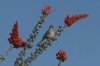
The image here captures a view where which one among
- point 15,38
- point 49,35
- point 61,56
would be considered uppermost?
point 49,35

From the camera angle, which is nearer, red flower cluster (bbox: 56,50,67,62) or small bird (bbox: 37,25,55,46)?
red flower cluster (bbox: 56,50,67,62)

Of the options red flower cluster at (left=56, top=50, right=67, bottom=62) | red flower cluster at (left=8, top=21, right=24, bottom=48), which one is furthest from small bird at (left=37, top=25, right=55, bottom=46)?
red flower cluster at (left=8, top=21, right=24, bottom=48)

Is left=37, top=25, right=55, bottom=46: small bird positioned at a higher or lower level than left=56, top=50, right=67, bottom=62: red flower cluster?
higher

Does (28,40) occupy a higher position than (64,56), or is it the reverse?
(28,40)

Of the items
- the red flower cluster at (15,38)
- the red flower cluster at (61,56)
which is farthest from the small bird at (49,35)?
the red flower cluster at (15,38)

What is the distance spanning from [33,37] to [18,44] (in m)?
1.31

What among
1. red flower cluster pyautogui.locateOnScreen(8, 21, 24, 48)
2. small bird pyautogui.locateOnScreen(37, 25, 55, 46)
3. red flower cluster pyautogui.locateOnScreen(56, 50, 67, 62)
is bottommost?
red flower cluster pyautogui.locateOnScreen(56, 50, 67, 62)

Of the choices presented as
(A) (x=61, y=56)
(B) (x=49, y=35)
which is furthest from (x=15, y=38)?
(A) (x=61, y=56)

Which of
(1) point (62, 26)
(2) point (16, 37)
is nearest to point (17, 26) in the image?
(2) point (16, 37)

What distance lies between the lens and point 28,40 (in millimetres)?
27375

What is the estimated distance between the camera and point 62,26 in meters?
26.7

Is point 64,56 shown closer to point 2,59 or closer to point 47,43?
point 47,43

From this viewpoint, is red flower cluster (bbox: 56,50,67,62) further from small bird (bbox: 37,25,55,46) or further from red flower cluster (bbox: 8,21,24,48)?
red flower cluster (bbox: 8,21,24,48)

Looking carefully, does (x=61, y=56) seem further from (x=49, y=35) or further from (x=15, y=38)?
(x=15, y=38)
